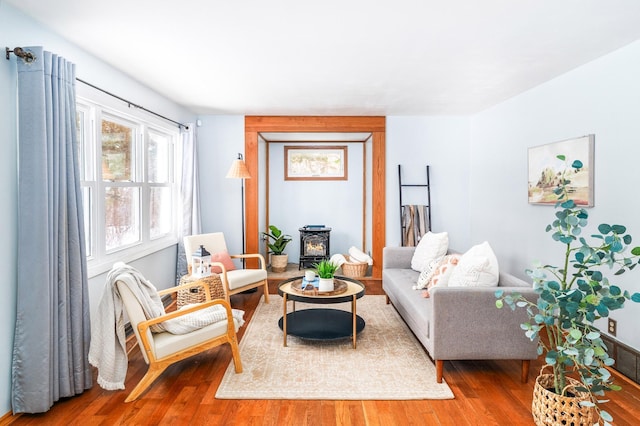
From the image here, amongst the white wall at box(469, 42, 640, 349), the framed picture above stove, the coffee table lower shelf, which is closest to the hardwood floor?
the coffee table lower shelf

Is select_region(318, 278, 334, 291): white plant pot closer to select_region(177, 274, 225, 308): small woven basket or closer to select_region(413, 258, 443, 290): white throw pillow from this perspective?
select_region(413, 258, 443, 290): white throw pillow

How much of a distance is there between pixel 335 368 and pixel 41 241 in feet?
7.02

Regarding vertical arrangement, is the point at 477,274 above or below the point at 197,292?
above

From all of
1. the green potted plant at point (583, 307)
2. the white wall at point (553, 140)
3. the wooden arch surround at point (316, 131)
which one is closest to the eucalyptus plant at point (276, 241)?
the wooden arch surround at point (316, 131)

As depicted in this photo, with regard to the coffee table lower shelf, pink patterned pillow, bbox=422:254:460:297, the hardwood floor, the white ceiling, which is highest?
the white ceiling

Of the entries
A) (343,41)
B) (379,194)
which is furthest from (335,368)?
(379,194)

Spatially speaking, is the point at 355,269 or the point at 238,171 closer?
the point at 238,171

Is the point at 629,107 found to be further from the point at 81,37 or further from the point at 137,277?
the point at 81,37

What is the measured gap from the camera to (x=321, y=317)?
381cm

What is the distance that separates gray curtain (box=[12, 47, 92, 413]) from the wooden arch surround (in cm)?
322

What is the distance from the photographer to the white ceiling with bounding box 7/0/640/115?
236 centimetres

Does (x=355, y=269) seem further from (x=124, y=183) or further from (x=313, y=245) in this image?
(x=124, y=183)

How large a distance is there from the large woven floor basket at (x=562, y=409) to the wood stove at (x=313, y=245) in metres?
4.62

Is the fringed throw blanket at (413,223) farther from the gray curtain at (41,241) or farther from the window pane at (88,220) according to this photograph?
the gray curtain at (41,241)
